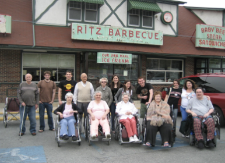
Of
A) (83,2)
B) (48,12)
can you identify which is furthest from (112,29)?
(48,12)

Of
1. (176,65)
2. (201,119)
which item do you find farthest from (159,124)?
(176,65)

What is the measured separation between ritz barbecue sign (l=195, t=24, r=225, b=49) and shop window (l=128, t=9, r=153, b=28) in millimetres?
3056

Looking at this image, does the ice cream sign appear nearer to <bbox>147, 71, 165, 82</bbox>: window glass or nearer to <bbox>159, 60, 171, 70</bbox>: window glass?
<bbox>147, 71, 165, 82</bbox>: window glass

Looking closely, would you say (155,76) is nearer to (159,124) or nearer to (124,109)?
(124,109)

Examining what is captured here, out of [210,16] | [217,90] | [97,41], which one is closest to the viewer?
[217,90]

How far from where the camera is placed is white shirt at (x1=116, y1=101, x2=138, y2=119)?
617 centimetres

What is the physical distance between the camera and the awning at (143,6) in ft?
44.7

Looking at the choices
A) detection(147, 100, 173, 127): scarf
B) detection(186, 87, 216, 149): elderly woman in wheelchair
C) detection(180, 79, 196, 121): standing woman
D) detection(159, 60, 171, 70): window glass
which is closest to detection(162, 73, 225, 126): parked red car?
detection(180, 79, 196, 121): standing woman

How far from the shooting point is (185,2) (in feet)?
49.5

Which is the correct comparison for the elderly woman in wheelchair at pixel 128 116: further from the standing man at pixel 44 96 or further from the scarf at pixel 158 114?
the standing man at pixel 44 96

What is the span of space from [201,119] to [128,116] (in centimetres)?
188

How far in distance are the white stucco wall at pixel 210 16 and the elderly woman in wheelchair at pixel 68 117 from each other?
14126 mm

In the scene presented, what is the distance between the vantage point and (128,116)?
6.14 metres

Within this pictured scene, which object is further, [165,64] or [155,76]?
[165,64]
